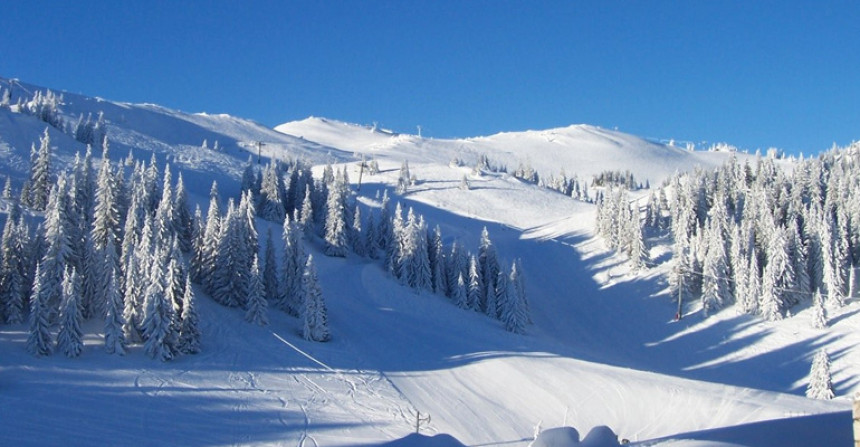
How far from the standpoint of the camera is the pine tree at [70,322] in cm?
3822

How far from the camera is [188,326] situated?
42312mm

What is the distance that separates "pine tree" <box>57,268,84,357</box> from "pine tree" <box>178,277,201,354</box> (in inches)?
227

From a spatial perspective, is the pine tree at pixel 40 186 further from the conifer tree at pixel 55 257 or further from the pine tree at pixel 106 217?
the conifer tree at pixel 55 257

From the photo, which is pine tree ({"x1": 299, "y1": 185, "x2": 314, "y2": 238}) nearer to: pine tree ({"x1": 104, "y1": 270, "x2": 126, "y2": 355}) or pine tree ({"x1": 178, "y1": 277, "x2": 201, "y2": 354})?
pine tree ({"x1": 178, "y1": 277, "x2": 201, "y2": 354})

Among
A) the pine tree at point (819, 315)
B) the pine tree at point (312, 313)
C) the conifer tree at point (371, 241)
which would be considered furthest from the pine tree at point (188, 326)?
the pine tree at point (819, 315)

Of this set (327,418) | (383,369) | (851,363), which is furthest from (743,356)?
(327,418)

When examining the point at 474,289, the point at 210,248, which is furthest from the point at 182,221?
the point at 474,289

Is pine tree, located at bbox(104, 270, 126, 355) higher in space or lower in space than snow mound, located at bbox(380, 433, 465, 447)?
lower

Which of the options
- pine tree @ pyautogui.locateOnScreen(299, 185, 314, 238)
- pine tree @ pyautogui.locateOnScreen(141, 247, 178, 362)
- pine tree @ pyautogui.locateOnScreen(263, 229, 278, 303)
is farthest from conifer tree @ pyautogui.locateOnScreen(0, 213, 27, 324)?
pine tree @ pyautogui.locateOnScreen(299, 185, 314, 238)

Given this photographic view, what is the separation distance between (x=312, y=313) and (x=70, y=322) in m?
16.3

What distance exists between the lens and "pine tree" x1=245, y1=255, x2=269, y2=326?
49.8 m

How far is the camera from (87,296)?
4469cm

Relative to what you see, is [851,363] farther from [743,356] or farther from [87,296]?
[87,296]

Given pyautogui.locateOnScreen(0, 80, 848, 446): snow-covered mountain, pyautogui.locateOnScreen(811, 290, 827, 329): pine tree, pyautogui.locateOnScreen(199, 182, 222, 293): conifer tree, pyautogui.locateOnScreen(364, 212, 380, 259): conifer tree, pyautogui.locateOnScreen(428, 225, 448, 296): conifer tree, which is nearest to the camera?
pyautogui.locateOnScreen(0, 80, 848, 446): snow-covered mountain
